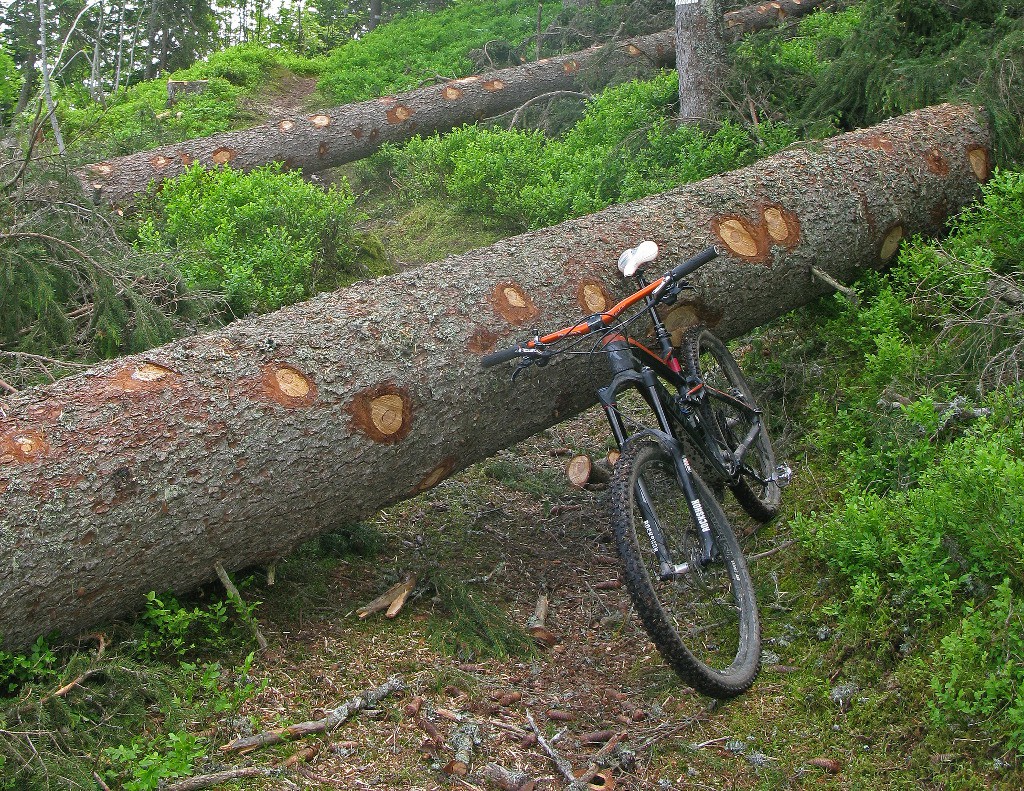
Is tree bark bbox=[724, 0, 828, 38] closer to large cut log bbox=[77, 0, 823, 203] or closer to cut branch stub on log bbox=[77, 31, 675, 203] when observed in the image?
large cut log bbox=[77, 0, 823, 203]

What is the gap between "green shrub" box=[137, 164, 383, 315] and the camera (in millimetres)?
6031

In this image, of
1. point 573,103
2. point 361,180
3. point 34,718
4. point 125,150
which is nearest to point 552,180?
point 573,103

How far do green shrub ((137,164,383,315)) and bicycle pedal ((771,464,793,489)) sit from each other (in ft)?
11.9

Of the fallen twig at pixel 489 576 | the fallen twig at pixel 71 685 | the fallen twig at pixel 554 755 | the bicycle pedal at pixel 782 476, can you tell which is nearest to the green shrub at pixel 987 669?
the fallen twig at pixel 554 755

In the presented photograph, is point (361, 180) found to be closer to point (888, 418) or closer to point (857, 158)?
point (857, 158)

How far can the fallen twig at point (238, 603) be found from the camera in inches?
137

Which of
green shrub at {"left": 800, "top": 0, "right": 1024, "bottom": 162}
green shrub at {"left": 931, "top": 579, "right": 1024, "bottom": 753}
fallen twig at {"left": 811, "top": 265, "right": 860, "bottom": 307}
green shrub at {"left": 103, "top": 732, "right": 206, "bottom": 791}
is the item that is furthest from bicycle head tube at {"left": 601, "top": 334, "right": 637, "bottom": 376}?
green shrub at {"left": 800, "top": 0, "right": 1024, "bottom": 162}

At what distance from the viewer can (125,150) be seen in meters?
10.2

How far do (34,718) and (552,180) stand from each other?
7343mm

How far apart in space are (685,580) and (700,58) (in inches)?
249

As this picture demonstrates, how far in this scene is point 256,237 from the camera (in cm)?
696

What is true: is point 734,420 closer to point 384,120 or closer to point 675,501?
point 675,501

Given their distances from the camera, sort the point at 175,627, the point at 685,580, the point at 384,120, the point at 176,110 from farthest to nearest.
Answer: the point at 176,110
the point at 384,120
the point at 685,580
the point at 175,627

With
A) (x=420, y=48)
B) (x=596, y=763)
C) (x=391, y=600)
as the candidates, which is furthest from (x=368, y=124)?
(x=596, y=763)
